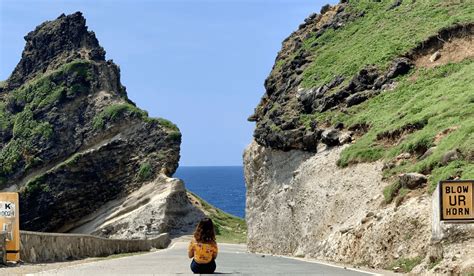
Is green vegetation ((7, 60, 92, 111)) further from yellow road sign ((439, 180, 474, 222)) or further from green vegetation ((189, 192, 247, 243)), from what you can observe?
yellow road sign ((439, 180, 474, 222))

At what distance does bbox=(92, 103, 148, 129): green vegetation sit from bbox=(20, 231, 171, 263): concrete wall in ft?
153

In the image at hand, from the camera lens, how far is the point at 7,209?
18000mm

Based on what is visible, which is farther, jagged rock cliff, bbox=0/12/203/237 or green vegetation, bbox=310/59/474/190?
jagged rock cliff, bbox=0/12/203/237

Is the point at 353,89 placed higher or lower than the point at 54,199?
higher

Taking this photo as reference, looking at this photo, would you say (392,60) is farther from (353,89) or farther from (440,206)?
(440,206)

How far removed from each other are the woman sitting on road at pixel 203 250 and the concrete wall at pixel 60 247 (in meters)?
5.35

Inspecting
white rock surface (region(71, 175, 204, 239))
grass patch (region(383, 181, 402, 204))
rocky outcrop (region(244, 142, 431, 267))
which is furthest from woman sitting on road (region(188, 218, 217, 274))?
white rock surface (region(71, 175, 204, 239))

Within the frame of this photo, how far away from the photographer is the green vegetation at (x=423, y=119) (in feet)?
75.8

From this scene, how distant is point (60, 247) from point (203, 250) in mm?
7552

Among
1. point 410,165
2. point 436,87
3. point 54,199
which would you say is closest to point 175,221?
point 54,199

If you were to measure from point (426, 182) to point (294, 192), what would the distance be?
16367 mm

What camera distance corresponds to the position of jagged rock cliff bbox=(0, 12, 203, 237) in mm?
70188

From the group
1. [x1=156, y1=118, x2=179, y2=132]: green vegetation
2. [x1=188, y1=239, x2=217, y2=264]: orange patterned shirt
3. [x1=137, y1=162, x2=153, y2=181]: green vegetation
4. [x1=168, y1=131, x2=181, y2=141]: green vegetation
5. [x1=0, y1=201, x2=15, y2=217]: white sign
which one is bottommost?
[x1=188, y1=239, x2=217, y2=264]: orange patterned shirt

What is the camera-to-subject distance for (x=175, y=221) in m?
67.8
